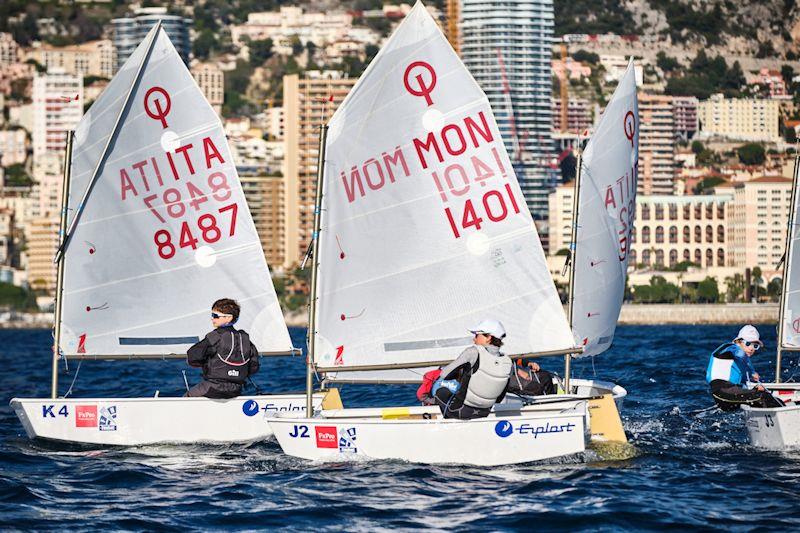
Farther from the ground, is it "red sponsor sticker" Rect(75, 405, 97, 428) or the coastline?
"red sponsor sticker" Rect(75, 405, 97, 428)

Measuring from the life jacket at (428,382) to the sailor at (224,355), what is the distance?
2.43m

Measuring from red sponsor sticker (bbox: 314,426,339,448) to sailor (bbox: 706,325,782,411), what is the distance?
583cm

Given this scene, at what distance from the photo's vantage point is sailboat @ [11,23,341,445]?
2511 centimetres

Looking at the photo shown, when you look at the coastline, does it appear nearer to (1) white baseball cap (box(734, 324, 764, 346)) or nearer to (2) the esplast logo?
(1) white baseball cap (box(734, 324, 764, 346))

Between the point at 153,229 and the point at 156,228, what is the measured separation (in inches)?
2.0

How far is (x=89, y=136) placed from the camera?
2530cm

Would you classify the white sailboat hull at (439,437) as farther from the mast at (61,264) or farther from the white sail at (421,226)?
the mast at (61,264)

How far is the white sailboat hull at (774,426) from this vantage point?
71.5ft

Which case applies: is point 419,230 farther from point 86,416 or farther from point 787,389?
point 787,389

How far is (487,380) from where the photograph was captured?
20.4m

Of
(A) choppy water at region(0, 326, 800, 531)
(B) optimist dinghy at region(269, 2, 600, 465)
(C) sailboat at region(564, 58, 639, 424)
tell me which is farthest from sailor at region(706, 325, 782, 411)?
(C) sailboat at region(564, 58, 639, 424)

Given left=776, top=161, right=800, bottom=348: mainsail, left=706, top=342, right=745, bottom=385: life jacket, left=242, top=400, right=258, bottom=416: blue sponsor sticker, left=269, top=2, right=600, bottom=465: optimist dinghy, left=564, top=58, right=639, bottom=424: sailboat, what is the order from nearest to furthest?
left=269, top=2, right=600, bottom=465: optimist dinghy → left=706, top=342, right=745, bottom=385: life jacket → left=242, top=400, right=258, bottom=416: blue sponsor sticker → left=776, top=161, right=800, bottom=348: mainsail → left=564, top=58, right=639, bottom=424: sailboat

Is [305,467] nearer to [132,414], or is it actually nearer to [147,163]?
Answer: [132,414]

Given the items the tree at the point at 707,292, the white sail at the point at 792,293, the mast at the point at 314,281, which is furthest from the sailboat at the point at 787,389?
the tree at the point at 707,292
